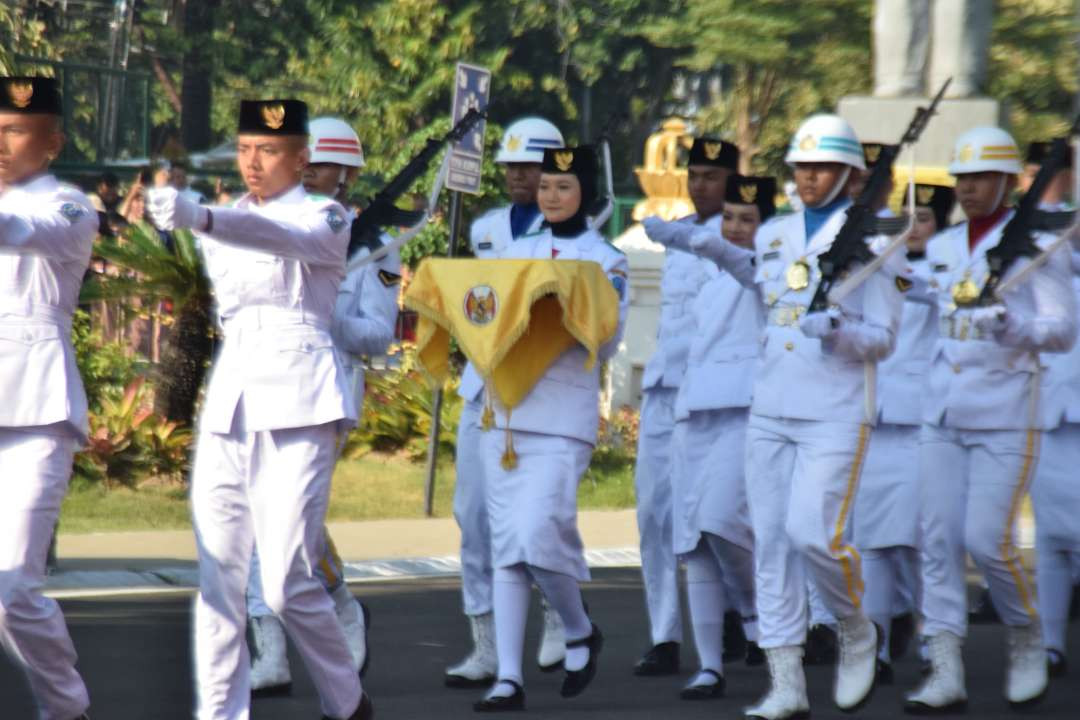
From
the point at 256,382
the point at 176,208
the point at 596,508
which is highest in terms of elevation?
the point at 176,208

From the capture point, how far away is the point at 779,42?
30.6 m

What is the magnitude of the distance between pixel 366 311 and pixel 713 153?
1.69m

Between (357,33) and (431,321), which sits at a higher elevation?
(357,33)

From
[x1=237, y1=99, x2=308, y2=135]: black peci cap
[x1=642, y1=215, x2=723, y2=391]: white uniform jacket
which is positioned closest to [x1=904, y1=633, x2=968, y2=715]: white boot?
[x1=642, y1=215, x2=723, y2=391]: white uniform jacket

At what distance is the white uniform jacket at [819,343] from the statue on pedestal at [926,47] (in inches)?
368

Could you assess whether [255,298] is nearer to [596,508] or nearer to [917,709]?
[917,709]

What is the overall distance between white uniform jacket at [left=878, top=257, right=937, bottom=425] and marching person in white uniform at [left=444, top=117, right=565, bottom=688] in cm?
182

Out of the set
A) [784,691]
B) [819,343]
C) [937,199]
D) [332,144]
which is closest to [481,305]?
[332,144]

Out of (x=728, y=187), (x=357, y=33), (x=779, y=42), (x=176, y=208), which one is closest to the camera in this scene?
(x=176, y=208)

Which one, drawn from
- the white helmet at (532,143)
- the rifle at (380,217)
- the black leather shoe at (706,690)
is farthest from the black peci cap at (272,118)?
the black leather shoe at (706,690)

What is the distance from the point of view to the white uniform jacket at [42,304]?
6.57 metres

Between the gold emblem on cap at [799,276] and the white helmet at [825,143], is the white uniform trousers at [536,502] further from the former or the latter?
the white helmet at [825,143]

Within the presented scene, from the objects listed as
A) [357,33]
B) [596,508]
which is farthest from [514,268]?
[357,33]

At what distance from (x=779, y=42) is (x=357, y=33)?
8.74 m
